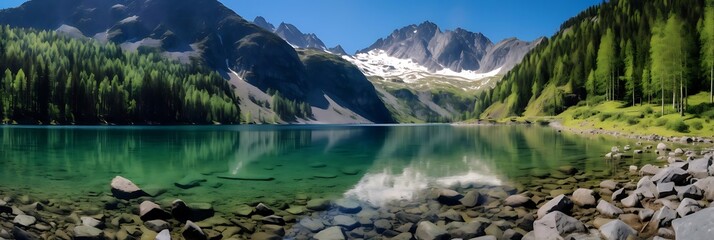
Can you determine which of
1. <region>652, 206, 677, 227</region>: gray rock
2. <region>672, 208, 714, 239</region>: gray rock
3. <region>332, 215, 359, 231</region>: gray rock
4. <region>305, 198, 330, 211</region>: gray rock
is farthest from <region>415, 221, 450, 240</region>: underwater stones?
<region>652, 206, 677, 227</region>: gray rock

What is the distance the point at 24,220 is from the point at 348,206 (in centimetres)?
1143

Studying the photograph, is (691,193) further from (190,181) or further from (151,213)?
(190,181)

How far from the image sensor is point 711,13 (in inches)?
2987

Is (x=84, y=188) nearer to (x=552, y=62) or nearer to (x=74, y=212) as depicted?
(x=74, y=212)

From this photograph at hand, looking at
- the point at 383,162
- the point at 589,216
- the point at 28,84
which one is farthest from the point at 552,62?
the point at 28,84

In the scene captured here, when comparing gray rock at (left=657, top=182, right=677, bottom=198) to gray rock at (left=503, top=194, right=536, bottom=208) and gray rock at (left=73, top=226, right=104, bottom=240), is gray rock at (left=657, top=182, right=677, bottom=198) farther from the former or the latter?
gray rock at (left=73, top=226, right=104, bottom=240)

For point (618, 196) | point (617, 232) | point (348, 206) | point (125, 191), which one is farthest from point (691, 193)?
point (125, 191)

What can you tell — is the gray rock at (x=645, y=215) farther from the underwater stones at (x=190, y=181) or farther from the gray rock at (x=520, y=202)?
the underwater stones at (x=190, y=181)

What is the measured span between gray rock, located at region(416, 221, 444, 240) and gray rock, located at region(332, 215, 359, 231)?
8.18 ft

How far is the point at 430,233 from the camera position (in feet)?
39.7

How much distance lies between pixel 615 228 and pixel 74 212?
1932 cm

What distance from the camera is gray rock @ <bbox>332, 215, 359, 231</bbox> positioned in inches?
545

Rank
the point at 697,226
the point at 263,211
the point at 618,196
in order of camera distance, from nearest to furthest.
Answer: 1. the point at 697,226
2. the point at 263,211
3. the point at 618,196

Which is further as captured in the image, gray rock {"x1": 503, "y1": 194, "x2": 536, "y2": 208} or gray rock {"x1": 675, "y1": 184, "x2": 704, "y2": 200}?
gray rock {"x1": 503, "y1": 194, "x2": 536, "y2": 208}
